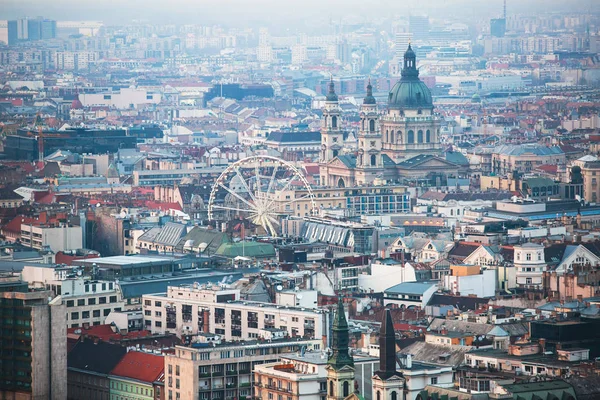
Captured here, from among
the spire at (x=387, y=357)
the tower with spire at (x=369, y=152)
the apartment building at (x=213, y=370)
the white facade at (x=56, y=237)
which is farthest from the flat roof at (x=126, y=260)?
the tower with spire at (x=369, y=152)

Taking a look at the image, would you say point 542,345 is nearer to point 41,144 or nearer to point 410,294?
point 410,294

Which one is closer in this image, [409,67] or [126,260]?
[126,260]

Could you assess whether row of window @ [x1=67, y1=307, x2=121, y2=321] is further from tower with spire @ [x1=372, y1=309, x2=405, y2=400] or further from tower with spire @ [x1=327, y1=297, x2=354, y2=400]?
tower with spire @ [x1=327, y1=297, x2=354, y2=400]

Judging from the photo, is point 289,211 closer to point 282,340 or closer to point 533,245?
point 533,245

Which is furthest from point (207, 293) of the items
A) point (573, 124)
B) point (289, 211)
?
point (573, 124)

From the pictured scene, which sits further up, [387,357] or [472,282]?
[472,282]

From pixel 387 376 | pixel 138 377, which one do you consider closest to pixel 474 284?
pixel 138 377
